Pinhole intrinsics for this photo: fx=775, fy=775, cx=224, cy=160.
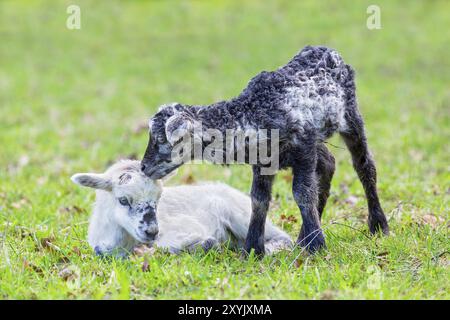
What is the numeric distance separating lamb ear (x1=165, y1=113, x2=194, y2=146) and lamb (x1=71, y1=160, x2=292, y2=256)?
0.52 metres

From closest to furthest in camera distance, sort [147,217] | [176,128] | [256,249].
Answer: [176,128] → [147,217] → [256,249]

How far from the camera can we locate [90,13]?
2275 centimetres

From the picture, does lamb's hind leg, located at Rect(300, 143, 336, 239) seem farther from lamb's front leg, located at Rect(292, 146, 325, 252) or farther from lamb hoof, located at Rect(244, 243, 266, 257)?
lamb hoof, located at Rect(244, 243, 266, 257)

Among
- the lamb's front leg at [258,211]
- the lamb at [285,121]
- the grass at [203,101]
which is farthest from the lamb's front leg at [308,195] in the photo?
the lamb's front leg at [258,211]

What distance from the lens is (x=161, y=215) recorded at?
665 centimetres

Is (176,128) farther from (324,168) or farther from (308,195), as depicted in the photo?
(324,168)

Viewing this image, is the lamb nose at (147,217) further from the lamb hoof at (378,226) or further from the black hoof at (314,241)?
the lamb hoof at (378,226)

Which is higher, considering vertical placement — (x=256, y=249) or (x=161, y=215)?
(x=161, y=215)

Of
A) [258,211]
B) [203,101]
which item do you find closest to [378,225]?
[258,211]

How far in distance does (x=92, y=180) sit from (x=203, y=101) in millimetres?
8647

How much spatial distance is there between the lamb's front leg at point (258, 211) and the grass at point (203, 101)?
0.70 feet

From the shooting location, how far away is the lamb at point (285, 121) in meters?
5.91

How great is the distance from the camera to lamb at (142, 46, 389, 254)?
5.91 meters
